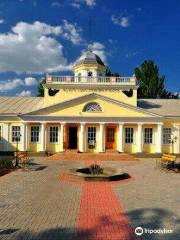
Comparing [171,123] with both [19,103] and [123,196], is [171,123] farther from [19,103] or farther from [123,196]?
[123,196]

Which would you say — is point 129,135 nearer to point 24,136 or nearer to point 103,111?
point 103,111

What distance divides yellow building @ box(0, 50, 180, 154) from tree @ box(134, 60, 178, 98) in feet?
77.6

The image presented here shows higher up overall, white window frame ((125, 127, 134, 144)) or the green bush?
white window frame ((125, 127, 134, 144))

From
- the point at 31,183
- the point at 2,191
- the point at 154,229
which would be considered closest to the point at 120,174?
the point at 31,183

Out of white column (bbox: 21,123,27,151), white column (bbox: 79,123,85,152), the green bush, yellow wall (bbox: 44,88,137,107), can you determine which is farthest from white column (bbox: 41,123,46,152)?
the green bush

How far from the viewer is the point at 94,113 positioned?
30.3 m

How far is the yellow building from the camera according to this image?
3019 centimetres

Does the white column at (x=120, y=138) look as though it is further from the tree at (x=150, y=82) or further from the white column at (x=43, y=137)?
the tree at (x=150, y=82)

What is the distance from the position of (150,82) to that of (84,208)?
4853 centimetres

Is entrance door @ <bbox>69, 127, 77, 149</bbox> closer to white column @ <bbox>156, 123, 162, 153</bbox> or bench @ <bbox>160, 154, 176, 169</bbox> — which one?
white column @ <bbox>156, 123, 162, 153</bbox>

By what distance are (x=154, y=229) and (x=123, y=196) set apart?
4.20m

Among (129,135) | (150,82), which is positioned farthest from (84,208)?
(150,82)

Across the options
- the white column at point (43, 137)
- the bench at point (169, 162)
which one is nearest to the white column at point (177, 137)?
the bench at point (169, 162)

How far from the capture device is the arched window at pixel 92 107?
3034cm
